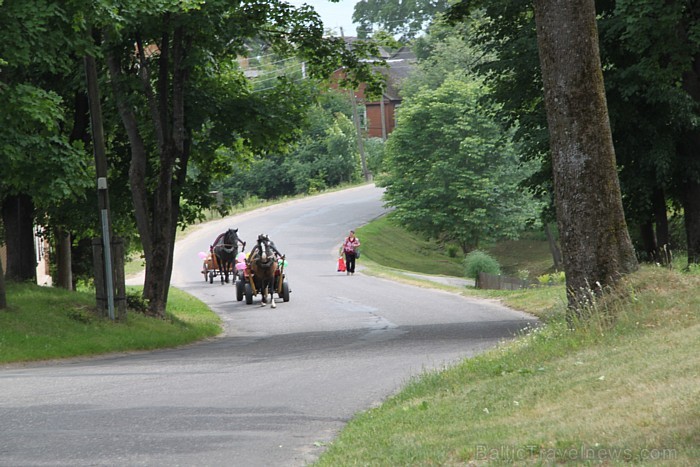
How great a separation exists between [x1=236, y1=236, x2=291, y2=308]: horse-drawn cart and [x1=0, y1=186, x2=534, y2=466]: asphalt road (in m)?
0.45

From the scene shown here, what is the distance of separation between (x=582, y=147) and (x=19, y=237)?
1722cm

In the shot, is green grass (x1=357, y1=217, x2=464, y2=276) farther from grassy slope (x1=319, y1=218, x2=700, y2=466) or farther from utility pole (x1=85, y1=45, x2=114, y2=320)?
grassy slope (x1=319, y1=218, x2=700, y2=466)

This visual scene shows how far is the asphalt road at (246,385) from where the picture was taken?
30.5 feet

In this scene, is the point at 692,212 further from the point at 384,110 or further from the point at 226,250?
the point at 384,110

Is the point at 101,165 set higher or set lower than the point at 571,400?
higher

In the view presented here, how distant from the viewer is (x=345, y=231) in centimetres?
6656

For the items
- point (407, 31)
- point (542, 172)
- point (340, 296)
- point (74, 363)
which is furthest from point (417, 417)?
point (407, 31)

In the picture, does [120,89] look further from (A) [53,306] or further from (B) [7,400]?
(B) [7,400]

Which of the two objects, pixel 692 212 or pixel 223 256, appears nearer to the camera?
pixel 692 212

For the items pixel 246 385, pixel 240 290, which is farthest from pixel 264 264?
pixel 246 385

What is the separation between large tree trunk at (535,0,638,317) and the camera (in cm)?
1346

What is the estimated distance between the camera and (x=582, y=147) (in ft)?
44.2

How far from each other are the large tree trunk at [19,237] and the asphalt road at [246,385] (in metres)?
5.10

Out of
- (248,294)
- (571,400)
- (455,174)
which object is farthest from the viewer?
(455,174)
